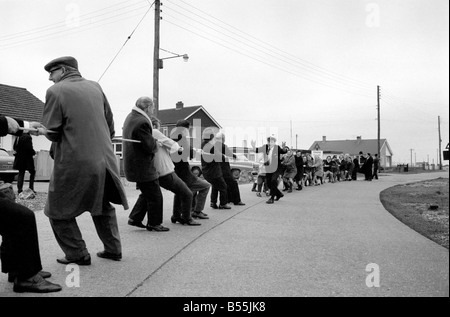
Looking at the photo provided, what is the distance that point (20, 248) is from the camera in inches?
136

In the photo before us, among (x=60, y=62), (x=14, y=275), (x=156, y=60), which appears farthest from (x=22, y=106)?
(x=14, y=275)

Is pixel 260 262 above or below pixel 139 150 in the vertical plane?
below

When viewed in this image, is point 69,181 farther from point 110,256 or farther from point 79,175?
point 110,256

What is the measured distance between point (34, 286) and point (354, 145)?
102295 mm

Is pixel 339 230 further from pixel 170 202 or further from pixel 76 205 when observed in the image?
pixel 170 202

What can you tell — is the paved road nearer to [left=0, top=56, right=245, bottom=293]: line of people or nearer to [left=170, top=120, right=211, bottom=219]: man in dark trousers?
[left=0, top=56, right=245, bottom=293]: line of people

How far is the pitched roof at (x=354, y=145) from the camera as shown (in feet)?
319

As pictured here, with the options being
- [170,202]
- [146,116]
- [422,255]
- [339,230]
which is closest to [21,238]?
[146,116]

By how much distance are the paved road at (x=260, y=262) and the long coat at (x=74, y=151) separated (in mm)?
678

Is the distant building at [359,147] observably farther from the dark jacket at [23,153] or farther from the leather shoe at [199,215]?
the leather shoe at [199,215]

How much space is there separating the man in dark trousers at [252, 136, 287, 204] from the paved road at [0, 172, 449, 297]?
13.4ft

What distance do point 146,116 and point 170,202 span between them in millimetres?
5556

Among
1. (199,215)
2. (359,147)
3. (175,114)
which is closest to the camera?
(199,215)
